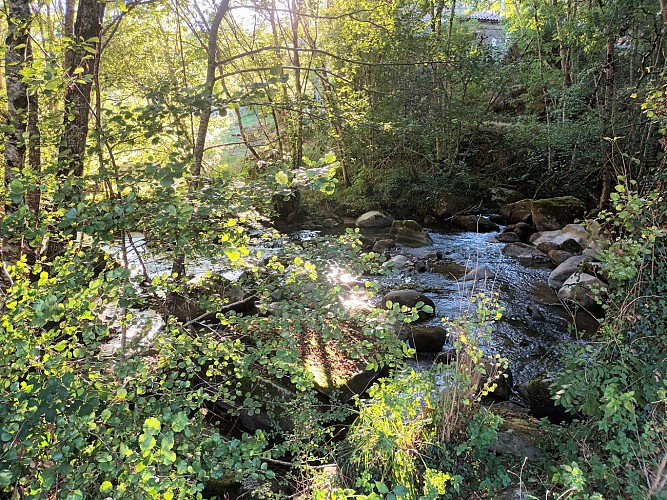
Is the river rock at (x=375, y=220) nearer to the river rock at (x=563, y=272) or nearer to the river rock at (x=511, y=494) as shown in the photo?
the river rock at (x=563, y=272)

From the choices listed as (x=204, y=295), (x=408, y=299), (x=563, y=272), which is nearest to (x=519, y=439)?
(x=204, y=295)

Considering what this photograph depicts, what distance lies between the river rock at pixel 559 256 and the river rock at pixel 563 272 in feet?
3.29

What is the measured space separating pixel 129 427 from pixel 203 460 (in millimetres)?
496

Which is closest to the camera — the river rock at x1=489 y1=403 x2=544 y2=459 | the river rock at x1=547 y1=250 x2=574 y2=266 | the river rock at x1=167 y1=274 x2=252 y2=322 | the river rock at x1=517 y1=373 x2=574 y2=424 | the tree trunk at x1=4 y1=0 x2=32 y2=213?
the river rock at x1=167 y1=274 x2=252 y2=322

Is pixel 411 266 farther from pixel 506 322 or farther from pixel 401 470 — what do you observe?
pixel 401 470

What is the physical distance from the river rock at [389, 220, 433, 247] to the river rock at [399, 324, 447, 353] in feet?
18.9

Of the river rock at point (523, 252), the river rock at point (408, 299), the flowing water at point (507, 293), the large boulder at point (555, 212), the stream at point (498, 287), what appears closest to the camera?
the stream at point (498, 287)

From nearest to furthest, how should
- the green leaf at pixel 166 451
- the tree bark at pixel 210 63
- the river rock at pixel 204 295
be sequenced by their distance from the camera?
the green leaf at pixel 166 451 → the river rock at pixel 204 295 → the tree bark at pixel 210 63

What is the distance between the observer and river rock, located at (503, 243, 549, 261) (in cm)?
1003

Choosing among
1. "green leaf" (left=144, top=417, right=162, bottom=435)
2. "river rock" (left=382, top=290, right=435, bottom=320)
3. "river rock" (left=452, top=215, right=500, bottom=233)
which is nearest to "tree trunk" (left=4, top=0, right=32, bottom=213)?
"green leaf" (left=144, top=417, right=162, bottom=435)

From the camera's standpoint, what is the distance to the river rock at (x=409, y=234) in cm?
1159

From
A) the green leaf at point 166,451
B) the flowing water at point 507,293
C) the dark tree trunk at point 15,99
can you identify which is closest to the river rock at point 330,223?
the flowing water at point 507,293

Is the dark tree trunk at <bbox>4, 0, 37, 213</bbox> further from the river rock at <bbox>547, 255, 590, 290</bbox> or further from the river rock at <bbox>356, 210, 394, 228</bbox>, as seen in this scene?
the river rock at <bbox>356, 210, 394, 228</bbox>

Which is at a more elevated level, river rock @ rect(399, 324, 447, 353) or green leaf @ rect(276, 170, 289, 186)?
green leaf @ rect(276, 170, 289, 186)
